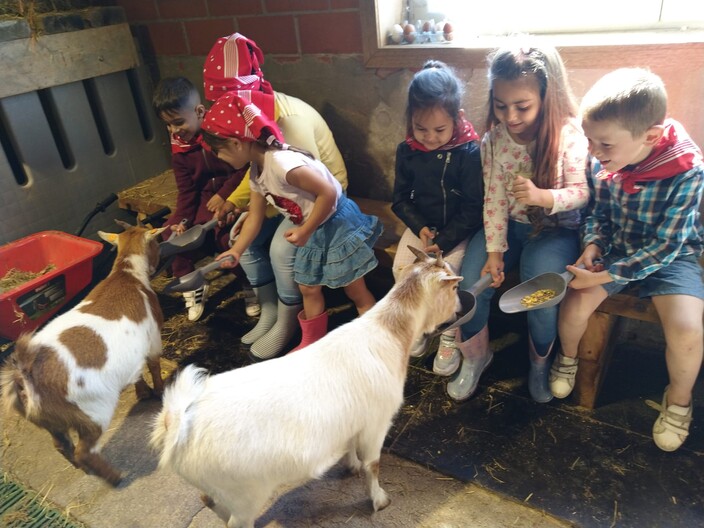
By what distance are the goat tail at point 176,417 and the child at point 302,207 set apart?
0.98 m

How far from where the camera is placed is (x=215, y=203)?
313cm

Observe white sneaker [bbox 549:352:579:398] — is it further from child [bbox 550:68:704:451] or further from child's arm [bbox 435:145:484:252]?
child's arm [bbox 435:145:484:252]

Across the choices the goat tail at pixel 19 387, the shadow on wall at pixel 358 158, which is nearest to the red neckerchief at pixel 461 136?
the shadow on wall at pixel 358 158

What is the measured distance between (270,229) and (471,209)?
121 cm

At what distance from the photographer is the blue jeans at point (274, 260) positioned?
2.75 m

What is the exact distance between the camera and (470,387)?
253cm

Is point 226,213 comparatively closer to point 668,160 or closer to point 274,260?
point 274,260

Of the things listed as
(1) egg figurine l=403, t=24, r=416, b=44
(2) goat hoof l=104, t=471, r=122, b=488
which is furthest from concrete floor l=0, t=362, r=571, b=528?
(1) egg figurine l=403, t=24, r=416, b=44

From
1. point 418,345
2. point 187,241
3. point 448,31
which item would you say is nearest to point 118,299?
point 187,241

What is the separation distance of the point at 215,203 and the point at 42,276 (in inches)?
42.6

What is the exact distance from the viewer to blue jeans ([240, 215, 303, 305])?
9.04 ft

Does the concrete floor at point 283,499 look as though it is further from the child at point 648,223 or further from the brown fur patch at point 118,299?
the child at point 648,223

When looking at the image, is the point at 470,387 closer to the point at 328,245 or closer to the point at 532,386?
the point at 532,386

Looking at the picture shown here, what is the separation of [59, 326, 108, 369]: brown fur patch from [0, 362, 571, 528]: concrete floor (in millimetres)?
569
